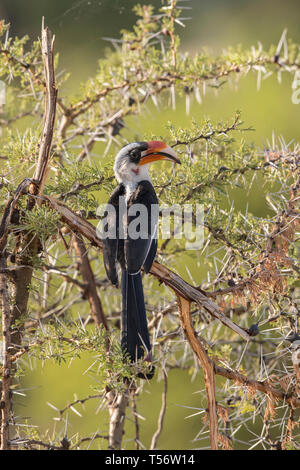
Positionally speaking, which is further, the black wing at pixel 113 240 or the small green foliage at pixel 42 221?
Result: the black wing at pixel 113 240

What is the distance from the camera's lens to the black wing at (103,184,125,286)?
1.33m

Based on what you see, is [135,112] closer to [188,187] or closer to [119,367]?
[188,187]

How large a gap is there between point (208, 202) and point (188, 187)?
0.19 ft

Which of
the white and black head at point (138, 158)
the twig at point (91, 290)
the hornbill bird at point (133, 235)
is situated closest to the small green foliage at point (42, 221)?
the hornbill bird at point (133, 235)

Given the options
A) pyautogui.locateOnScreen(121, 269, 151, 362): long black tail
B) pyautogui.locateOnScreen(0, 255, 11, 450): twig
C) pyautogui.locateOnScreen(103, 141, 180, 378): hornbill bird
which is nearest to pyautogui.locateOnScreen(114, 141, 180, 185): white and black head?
pyautogui.locateOnScreen(103, 141, 180, 378): hornbill bird

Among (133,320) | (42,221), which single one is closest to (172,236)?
(133,320)

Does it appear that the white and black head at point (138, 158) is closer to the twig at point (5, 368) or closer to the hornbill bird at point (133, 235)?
the hornbill bird at point (133, 235)

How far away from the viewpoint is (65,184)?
131 centimetres

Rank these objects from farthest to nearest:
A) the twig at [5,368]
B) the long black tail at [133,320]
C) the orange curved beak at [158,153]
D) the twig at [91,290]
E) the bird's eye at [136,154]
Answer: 1. the twig at [91,290]
2. the bird's eye at [136,154]
3. the orange curved beak at [158,153]
4. the long black tail at [133,320]
5. the twig at [5,368]

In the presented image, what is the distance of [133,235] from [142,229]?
25mm

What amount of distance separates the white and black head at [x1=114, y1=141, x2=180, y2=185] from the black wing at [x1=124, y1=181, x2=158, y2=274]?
0.04 meters

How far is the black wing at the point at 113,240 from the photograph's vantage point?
1.33 meters

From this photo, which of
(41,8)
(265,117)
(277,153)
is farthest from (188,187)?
(41,8)
